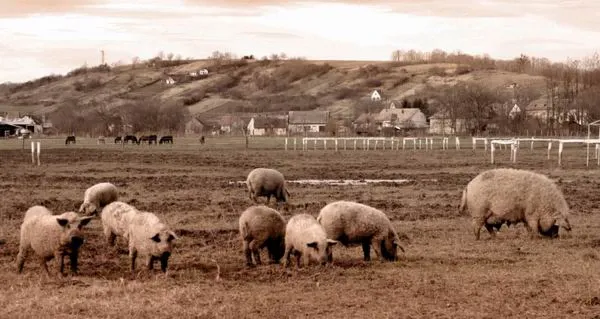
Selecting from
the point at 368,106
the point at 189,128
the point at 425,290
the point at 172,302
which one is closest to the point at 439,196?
the point at 425,290

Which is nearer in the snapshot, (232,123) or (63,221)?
(63,221)

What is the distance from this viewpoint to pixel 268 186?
2852 cm

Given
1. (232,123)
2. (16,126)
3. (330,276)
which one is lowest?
(330,276)

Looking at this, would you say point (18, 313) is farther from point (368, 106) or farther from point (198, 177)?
point (368, 106)

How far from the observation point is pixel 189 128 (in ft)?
586

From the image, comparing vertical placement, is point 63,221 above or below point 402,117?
below

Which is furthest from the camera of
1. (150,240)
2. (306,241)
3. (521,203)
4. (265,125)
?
(265,125)

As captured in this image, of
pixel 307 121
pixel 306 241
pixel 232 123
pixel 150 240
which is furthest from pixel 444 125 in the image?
pixel 150 240

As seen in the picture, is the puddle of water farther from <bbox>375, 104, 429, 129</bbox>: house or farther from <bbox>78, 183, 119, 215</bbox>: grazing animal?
<bbox>375, 104, 429, 129</bbox>: house

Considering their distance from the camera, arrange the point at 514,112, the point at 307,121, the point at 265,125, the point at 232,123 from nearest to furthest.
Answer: the point at 514,112
the point at 265,125
the point at 307,121
the point at 232,123

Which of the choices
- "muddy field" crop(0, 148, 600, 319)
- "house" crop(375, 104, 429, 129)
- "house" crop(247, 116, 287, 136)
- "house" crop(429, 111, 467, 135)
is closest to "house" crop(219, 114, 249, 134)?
"house" crop(247, 116, 287, 136)

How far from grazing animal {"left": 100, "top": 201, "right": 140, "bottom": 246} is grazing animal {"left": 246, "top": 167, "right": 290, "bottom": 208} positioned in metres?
9.68

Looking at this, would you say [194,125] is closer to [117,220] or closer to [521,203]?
[521,203]

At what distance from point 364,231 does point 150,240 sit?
4153 millimetres
